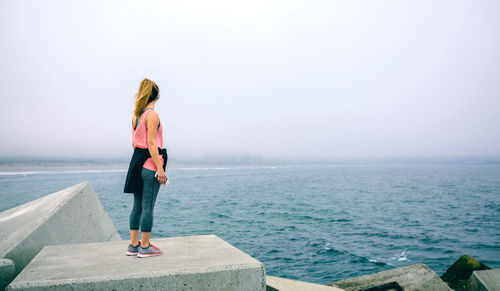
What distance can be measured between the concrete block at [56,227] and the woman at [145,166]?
1.55 metres

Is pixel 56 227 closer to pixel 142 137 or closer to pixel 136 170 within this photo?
pixel 136 170

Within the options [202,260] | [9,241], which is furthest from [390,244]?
[9,241]

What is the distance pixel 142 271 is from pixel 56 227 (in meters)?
2.74

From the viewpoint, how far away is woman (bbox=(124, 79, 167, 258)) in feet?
11.4

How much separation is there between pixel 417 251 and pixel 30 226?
13730 millimetres

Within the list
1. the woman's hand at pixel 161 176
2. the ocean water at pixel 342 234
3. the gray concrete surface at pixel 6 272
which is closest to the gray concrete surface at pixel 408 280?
the ocean water at pixel 342 234

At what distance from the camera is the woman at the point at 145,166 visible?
11.4 feet

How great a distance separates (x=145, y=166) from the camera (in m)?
3.49

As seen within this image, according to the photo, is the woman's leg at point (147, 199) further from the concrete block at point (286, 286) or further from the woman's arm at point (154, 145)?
the concrete block at point (286, 286)

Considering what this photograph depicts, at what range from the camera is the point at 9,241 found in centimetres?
409

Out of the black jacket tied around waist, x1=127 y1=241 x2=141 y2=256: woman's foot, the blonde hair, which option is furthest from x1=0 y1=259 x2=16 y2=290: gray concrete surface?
the blonde hair

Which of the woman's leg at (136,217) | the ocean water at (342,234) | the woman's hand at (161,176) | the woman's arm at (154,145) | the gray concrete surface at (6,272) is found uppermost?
the woman's arm at (154,145)

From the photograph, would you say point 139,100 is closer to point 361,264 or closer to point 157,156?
point 157,156

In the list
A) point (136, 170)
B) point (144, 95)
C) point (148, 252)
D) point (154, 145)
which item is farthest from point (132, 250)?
point (144, 95)
